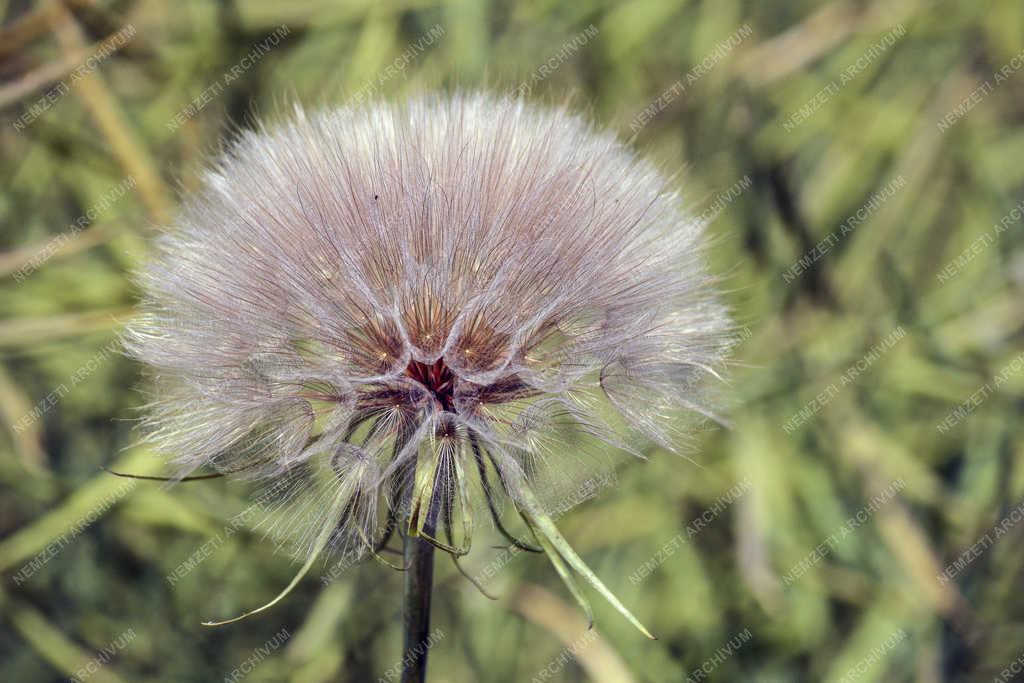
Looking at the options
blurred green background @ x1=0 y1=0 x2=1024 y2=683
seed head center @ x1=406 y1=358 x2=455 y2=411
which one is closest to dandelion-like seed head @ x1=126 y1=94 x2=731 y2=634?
seed head center @ x1=406 y1=358 x2=455 y2=411

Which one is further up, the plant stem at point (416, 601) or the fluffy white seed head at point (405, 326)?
the fluffy white seed head at point (405, 326)

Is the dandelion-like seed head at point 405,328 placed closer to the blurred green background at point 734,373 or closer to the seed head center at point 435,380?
the seed head center at point 435,380

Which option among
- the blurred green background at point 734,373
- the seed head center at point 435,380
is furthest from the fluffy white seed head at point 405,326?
the blurred green background at point 734,373

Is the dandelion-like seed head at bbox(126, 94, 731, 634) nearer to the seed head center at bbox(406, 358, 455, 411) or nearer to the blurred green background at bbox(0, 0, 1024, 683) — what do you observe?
the seed head center at bbox(406, 358, 455, 411)

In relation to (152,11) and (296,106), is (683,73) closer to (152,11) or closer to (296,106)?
(152,11)

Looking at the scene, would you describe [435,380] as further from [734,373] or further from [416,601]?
[734,373]
